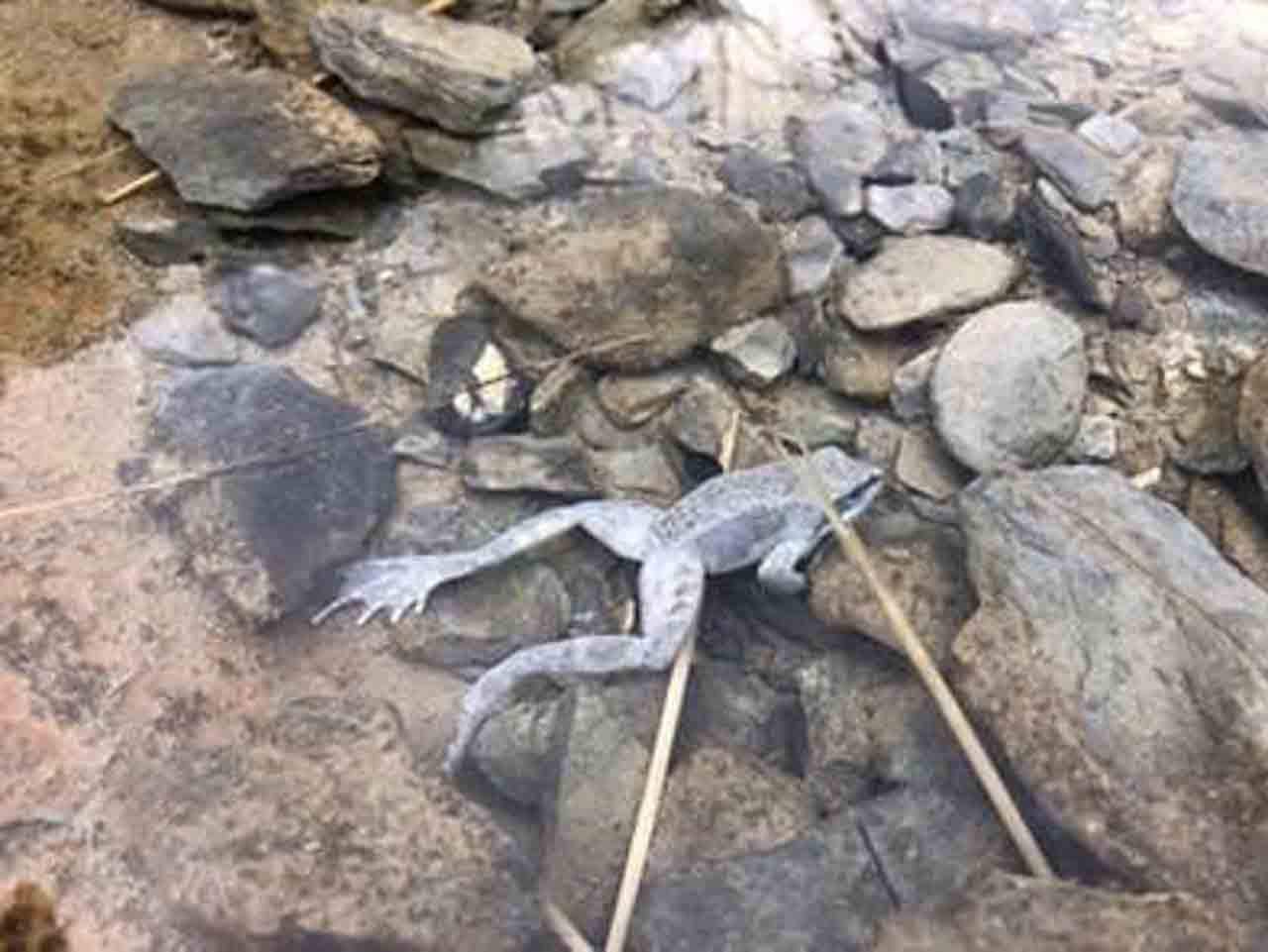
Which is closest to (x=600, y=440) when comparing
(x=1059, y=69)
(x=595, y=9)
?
(x=595, y=9)

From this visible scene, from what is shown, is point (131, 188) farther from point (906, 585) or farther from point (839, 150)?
point (906, 585)

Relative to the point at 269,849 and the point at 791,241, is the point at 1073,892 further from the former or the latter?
the point at 791,241

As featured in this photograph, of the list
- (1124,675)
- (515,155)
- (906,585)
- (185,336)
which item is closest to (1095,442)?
(906,585)

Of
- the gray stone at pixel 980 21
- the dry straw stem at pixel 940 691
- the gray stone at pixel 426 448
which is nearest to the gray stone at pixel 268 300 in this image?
the gray stone at pixel 426 448

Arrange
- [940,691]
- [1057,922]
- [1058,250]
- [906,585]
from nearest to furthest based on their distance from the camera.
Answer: [1057,922]
[940,691]
[906,585]
[1058,250]

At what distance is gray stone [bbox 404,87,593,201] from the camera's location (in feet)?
14.7

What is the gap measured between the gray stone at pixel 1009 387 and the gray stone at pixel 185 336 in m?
1.90

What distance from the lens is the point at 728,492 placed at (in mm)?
3783

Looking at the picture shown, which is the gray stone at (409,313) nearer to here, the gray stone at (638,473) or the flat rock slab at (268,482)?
the flat rock slab at (268,482)

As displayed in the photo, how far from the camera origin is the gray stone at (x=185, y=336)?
13.3ft

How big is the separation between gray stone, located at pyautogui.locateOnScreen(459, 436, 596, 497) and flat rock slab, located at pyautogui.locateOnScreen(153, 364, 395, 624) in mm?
222

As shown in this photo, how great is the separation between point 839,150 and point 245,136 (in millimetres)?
1732

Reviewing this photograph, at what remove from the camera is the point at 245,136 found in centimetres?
441

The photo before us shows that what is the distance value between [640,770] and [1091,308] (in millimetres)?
1868
